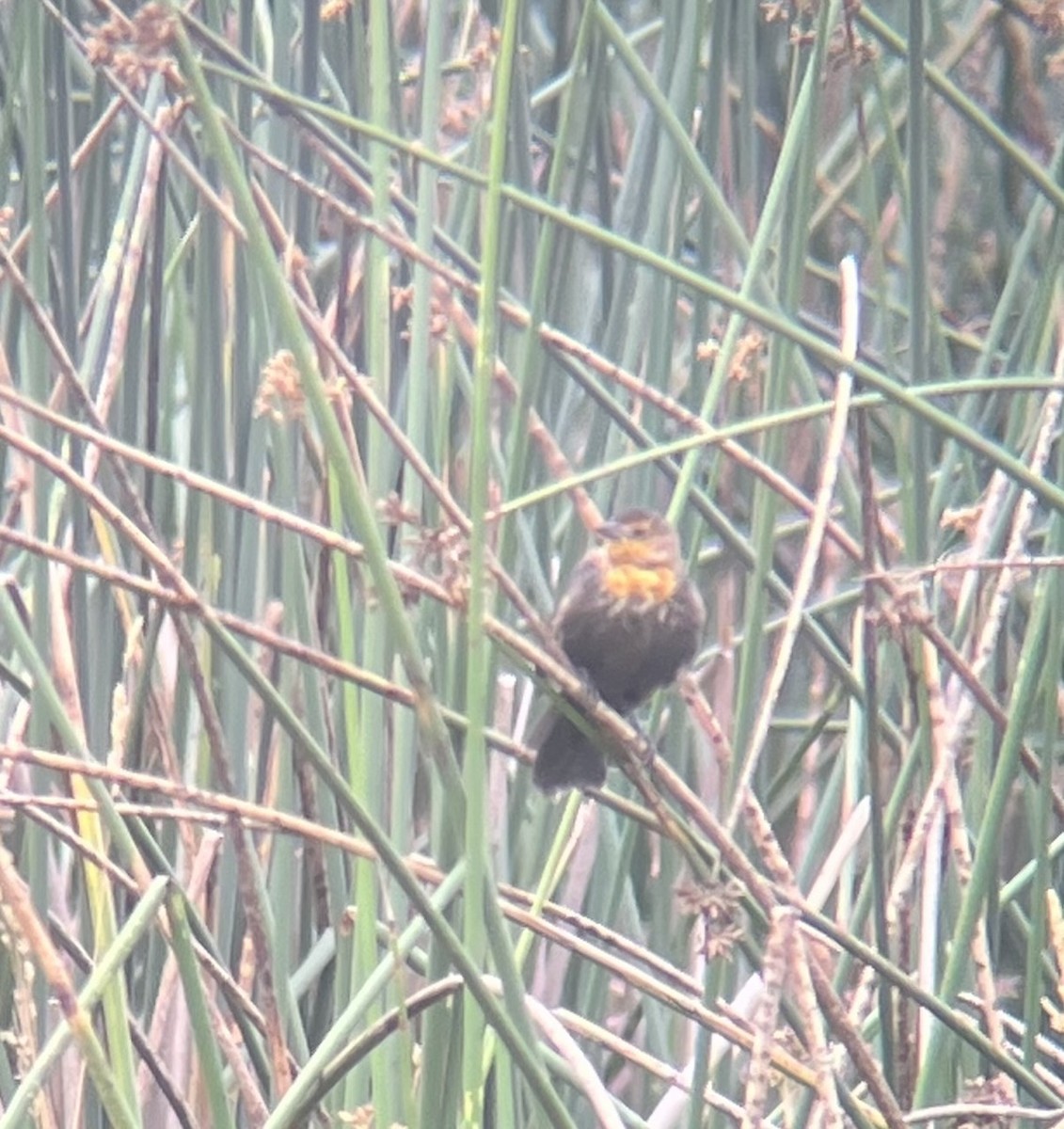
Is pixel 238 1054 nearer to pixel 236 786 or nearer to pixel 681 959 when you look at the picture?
pixel 236 786


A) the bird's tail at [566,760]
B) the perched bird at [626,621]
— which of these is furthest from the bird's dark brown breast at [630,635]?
the bird's tail at [566,760]

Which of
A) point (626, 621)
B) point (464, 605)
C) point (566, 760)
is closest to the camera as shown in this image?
point (464, 605)

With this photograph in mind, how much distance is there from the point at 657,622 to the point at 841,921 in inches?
14.0

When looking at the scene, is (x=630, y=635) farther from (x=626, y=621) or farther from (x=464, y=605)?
(x=464, y=605)

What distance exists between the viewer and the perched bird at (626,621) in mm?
1817

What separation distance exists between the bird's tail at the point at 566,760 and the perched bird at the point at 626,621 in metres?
0.01

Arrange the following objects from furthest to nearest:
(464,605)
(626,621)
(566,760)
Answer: (626,621) → (566,760) → (464,605)

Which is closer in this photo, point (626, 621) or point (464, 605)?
point (464, 605)

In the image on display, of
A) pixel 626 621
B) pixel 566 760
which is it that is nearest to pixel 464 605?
pixel 566 760

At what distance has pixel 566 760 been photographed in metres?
1.69

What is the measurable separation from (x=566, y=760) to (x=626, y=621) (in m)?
0.29

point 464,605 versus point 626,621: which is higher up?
point 464,605

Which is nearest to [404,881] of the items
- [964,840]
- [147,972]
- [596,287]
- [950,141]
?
[964,840]

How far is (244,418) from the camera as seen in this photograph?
5.75 feet
